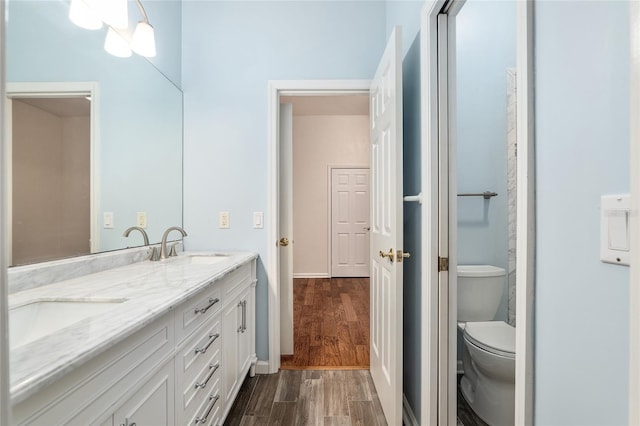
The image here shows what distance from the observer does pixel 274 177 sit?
2.22m

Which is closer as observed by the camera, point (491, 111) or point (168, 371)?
point (168, 371)

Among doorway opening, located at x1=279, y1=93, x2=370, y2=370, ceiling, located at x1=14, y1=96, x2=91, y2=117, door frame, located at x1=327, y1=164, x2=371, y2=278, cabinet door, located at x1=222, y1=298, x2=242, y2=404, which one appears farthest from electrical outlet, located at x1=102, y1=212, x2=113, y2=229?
door frame, located at x1=327, y1=164, x2=371, y2=278

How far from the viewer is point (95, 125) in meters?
1.48

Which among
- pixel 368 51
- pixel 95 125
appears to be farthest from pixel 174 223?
pixel 368 51

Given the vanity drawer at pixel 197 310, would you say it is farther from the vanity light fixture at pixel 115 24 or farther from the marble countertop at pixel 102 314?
the vanity light fixture at pixel 115 24

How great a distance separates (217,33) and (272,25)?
40cm

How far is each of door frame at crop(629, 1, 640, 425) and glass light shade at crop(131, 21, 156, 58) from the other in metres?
1.99

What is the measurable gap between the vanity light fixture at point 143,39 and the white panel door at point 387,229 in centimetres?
129

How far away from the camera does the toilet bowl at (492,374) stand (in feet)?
4.88

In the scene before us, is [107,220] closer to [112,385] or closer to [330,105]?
[112,385]

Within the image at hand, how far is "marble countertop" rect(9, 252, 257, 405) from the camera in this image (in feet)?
1.80

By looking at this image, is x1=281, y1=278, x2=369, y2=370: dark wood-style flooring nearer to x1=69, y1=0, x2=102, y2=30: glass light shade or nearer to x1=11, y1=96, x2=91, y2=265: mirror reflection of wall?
x1=11, y1=96, x2=91, y2=265: mirror reflection of wall

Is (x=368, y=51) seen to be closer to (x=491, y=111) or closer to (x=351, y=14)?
(x=351, y=14)

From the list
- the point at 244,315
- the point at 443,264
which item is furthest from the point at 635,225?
the point at 244,315
